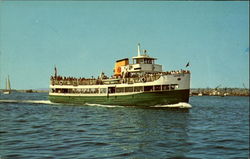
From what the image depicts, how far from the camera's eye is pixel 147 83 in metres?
39.8

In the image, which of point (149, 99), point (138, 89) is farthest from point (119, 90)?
point (149, 99)

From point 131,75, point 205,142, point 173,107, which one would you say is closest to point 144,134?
point 205,142

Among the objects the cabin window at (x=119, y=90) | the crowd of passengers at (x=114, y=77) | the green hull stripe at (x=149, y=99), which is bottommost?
the green hull stripe at (x=149, y=99)

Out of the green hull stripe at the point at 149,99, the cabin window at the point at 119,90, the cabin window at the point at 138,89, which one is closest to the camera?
the green hull stripe at the point at 149,99

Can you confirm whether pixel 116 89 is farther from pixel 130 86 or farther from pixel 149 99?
pixel 149 99

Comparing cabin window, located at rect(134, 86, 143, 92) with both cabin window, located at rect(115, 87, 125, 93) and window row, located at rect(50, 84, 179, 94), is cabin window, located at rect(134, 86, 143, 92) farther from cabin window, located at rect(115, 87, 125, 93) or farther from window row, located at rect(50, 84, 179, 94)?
cabin window, located at rect(115, 87, 125, 93)

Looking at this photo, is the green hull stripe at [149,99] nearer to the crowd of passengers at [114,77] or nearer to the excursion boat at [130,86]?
the excursion boat at [130,86]

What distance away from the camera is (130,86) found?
41594 millimetres

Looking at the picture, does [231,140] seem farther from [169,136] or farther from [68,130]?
[68,130]

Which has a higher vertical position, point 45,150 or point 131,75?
point 131,75

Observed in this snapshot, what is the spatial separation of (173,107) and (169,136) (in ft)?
70.7

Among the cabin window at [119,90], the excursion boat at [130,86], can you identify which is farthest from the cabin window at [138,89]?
the cabin window at [119,90]

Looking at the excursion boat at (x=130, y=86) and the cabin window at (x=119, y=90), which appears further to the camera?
the cabin window at (x=119, y=90)

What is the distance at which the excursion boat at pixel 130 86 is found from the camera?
126 ft
